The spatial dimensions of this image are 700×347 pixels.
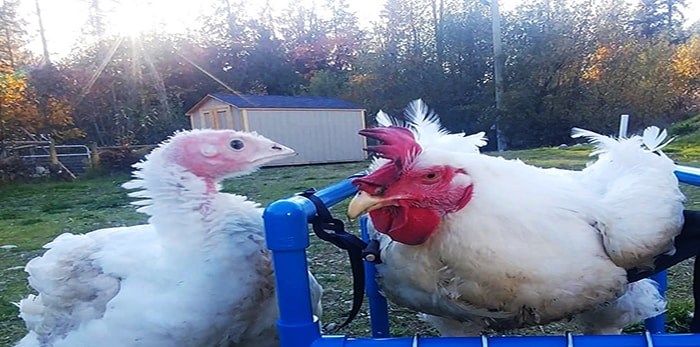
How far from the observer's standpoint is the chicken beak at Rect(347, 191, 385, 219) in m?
0.89

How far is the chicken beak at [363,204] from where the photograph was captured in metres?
0.89

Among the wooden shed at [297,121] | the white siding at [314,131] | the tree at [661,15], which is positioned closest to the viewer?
the wooden shed at [297,121]

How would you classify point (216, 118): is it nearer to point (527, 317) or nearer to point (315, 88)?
point (315, 88)

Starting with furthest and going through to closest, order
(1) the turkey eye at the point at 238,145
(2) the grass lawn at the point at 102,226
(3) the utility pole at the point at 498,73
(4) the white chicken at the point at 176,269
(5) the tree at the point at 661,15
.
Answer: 1. (5) the tree at the point at 661,15
2. (3) the utility pole at the point at 498,73
3. (2) the grass lawn at the point at 102,226
4. (1) the turkey eye at the point at 238,145
5. (4) the white chicken at the point at 176,269

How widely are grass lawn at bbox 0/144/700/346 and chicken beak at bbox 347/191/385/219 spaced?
3.81ft

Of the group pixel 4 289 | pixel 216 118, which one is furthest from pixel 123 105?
pixel 4 289

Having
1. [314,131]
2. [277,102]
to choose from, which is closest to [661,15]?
[314,131]

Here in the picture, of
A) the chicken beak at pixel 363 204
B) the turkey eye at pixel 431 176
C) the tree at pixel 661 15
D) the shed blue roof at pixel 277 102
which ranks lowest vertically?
the chicken beak at pixel 363 204

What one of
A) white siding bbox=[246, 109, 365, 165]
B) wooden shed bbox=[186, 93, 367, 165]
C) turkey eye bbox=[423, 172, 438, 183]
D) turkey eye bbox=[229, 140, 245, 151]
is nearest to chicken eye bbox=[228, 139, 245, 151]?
turkey eye bbox=[229, 140, 245, 151]

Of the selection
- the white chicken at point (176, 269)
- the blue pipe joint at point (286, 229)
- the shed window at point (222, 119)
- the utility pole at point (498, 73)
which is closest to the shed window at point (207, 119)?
the shed window at point (222, 119)

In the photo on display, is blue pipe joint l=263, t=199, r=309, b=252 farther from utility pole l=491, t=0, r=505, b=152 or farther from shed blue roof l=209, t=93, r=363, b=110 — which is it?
utility pole l=491, t=0, r=505, b=152

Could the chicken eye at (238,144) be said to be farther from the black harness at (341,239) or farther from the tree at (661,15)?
the tree at (661,15)

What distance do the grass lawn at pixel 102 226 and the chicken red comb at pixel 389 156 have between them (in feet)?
3.74

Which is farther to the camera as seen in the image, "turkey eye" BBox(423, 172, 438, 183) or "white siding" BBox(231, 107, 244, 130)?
"white siding" BBox(231, 107, 244, 130)
